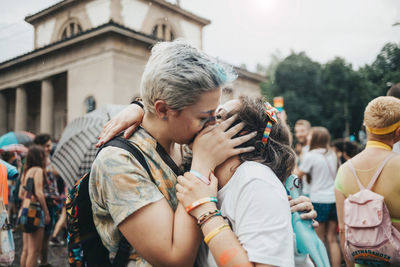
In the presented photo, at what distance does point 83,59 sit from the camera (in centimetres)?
1596

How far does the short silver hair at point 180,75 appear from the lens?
4.50 feet

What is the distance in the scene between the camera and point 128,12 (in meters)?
17.4

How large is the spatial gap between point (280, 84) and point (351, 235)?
1195 inches

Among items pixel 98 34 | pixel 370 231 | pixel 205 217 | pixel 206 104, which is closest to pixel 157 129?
pixel 206 104

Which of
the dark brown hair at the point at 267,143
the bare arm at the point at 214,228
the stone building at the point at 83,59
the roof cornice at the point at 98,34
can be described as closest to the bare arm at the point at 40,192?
the bare arm at the point at 214,228

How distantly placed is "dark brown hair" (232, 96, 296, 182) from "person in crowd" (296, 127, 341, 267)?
390 centimetres

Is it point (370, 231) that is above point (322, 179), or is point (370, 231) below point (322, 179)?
below

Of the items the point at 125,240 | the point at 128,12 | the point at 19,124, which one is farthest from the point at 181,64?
the point at 19,124

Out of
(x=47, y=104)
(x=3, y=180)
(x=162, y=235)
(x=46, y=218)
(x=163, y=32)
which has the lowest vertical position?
(x=46, y=218)

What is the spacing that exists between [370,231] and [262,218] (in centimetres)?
157

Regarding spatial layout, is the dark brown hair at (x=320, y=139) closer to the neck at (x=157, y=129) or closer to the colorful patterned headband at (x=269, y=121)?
the colorful patterned headband at (x=269, y=121)

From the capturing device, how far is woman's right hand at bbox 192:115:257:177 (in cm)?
141

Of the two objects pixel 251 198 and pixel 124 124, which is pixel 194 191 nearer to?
pixel 251 198

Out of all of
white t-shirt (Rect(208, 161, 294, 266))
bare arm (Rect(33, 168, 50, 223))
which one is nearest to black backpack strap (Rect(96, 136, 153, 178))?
white t-shirt (Rect(208, 161, 294, 266))
